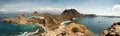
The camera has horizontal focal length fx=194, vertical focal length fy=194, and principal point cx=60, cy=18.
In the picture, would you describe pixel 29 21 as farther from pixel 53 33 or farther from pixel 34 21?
pixel 53 33

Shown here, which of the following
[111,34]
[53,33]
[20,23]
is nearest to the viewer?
[111,34]

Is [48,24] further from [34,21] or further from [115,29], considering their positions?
[115,29]

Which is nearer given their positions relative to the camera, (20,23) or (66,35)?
(66,35)

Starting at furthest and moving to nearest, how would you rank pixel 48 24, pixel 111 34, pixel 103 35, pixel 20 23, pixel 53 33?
pixel 20 23 < pixel 48 24 < pixel 53 33 < pixel 103 35 < pixel 111 34

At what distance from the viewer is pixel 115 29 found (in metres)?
25.2

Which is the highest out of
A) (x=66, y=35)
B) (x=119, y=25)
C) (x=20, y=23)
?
(x=119, y=25)

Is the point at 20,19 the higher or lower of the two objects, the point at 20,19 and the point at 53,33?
the lower

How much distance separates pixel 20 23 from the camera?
185 meters

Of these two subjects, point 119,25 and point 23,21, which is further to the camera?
point 23,21

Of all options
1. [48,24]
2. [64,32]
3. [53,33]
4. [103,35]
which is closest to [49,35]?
[53,33]

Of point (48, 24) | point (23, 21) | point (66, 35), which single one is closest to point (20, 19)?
point (23, 21)

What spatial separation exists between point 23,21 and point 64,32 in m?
163

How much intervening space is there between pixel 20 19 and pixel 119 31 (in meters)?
173

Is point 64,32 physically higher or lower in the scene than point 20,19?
higher
